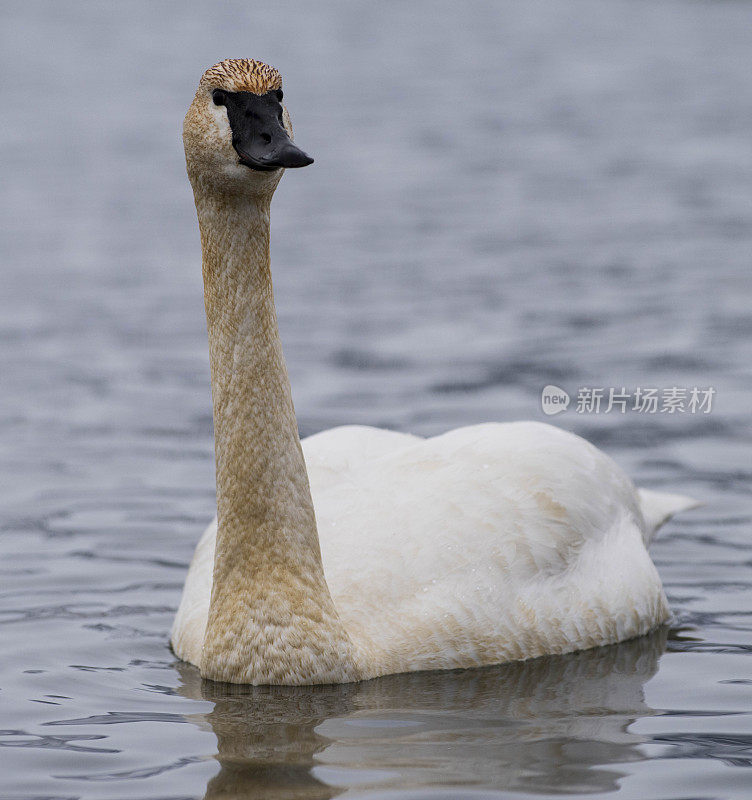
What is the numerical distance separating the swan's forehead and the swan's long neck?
2.48 ft

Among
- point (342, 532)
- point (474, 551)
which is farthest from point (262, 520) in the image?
point (474, 551)

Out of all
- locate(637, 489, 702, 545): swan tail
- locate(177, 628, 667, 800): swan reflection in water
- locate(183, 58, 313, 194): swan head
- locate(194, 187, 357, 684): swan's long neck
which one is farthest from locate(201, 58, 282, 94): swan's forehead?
locate(637, 489, 702, 545): swan tail

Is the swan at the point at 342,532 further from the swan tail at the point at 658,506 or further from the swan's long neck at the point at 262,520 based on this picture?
the swan tail at the point at 658,506

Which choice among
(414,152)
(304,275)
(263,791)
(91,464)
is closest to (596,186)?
(414,152)

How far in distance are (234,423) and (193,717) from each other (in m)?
1.23

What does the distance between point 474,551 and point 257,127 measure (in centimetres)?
230

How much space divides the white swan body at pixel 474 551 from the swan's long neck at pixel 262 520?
303 millimetres

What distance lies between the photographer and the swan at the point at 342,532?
7.02 meters

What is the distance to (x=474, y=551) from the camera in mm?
7895

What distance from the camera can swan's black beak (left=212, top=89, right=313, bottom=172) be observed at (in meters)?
6.55

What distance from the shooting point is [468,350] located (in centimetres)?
1488

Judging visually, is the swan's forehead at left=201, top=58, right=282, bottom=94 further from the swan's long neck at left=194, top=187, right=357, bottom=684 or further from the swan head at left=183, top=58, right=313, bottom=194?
the swan's long neck at left=194, top=187, right=357, bottom=684

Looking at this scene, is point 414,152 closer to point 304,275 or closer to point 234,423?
point 304,275

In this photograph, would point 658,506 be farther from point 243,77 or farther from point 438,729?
point 243,77
